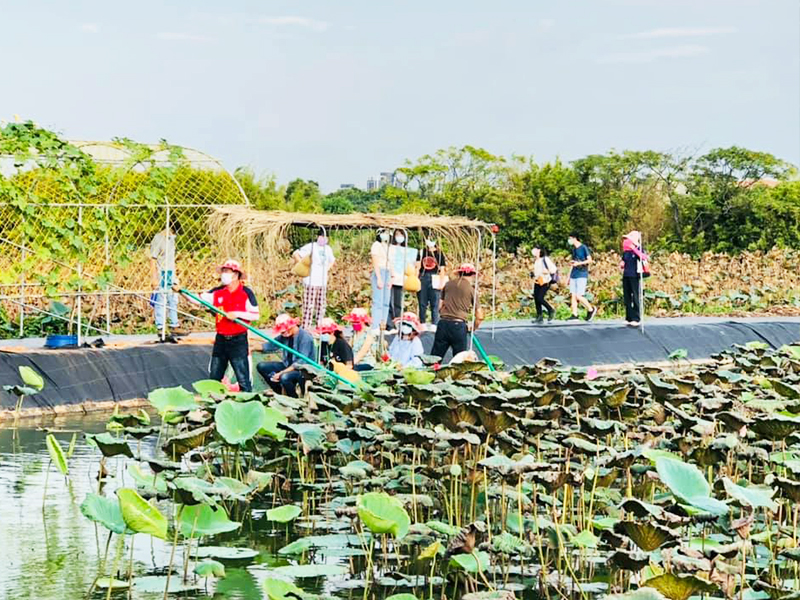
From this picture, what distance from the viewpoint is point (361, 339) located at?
1427 centimetres

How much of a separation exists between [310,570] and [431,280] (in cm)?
1102

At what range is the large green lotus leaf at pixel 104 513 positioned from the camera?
6547mm

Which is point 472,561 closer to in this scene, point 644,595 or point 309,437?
point 644,595

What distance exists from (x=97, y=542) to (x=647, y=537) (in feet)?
10.9

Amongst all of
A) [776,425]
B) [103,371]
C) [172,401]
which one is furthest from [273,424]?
[103,371]

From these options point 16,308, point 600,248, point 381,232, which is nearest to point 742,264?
point 600,248

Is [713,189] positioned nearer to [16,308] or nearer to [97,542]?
[16,308]

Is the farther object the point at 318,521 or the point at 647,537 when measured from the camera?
the point at 318,521

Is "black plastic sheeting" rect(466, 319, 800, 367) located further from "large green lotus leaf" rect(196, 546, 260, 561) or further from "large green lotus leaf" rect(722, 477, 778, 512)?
"large green lotus leaf" rect(722, 477, 778, 512)

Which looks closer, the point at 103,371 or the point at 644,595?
the point at 644,595

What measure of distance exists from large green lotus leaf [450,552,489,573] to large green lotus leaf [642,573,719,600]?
125cm

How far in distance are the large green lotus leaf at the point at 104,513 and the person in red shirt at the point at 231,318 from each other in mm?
4636

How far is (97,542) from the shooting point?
777cm

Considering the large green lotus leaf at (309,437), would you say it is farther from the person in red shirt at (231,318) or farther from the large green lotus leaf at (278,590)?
the large green lotus leaf at (278,590)
